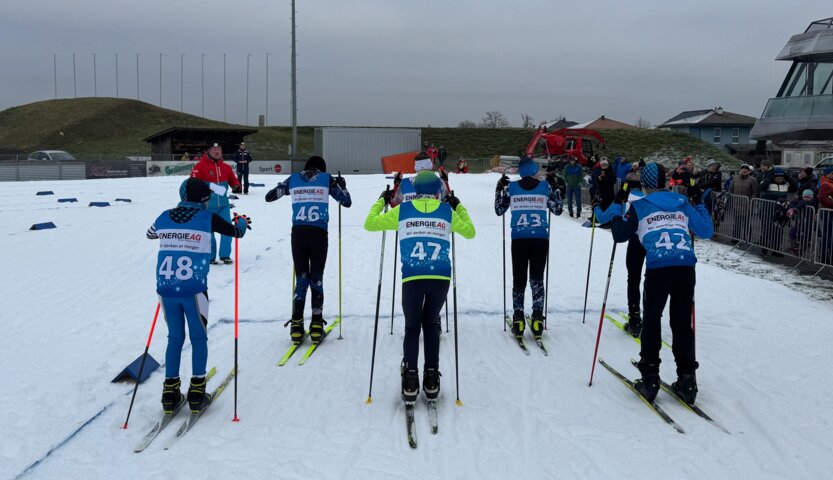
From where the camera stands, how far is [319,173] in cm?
723

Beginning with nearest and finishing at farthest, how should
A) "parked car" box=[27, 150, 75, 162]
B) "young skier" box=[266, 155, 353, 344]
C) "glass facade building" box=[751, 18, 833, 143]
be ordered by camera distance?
"young skier" box=[266, 155, 353, 344] → "glass facade building" box=[751, 18, 833, 143] → "parked car" box=[27, 150, 75, 162]

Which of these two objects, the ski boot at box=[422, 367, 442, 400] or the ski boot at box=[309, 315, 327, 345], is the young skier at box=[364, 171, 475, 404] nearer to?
the ski boot at box=[422, 367, 442, 400]

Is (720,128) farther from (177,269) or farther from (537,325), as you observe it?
(177,269)

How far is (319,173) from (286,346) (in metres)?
2.02

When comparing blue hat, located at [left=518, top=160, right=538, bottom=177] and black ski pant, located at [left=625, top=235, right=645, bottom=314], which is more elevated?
blue hat, located at [left=518, top=160, right=538, bottom=177]

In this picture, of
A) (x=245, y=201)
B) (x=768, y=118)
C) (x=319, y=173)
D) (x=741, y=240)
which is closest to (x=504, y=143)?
(x=768, y=118)

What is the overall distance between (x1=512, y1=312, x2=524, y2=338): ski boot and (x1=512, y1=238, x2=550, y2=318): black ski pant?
0.09 feet

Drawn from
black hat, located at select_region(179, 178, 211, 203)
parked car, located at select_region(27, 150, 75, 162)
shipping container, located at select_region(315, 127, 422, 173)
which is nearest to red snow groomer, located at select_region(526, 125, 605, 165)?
black hat, located at select_region(179, 178, 211, 203)

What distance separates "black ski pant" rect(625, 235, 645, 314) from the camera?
25.1ft

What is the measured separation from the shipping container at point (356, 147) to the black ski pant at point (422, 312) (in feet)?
135

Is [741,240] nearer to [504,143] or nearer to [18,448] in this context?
[18,448]

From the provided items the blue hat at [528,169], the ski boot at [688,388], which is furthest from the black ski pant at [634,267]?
the ski boot at [688,388]

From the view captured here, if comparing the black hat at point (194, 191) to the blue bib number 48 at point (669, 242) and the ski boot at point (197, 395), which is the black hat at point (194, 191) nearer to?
the ski boot at point (197, 395)

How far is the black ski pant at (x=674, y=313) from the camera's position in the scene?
545cm
